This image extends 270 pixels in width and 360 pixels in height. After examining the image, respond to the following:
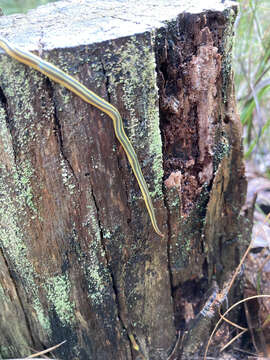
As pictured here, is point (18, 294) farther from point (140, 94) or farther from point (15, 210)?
point (140, 94)

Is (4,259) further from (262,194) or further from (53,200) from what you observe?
(262,194)

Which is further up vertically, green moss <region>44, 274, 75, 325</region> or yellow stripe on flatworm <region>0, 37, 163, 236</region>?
yellow stripe on flatworm <region>0, 37, 163, 236</region>

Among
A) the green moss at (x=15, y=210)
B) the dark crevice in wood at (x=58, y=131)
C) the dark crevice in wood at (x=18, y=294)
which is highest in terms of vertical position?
A: the dark crevice in wood at (x=58, y=131)

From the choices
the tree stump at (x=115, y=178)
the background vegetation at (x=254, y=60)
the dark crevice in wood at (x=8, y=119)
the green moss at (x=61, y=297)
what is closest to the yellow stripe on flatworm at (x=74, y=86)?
the tree stump at (x=115, y=178)

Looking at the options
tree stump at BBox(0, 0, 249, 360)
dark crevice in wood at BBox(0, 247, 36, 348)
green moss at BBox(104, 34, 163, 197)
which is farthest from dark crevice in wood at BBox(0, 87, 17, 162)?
dark crevice in wood at BBox(0, 247, 36, 348)

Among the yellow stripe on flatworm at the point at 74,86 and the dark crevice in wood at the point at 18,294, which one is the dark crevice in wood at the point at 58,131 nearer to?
the yellow stripe on flatworm at the point at 74,86

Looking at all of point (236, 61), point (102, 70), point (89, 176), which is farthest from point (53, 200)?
point (236, 61)

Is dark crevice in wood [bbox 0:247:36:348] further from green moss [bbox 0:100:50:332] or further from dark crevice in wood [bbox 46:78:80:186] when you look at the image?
dark crevice in wood [bbox 46:78:80:186]

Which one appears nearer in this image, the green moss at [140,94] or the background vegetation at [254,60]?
the green moss at [140,94]
